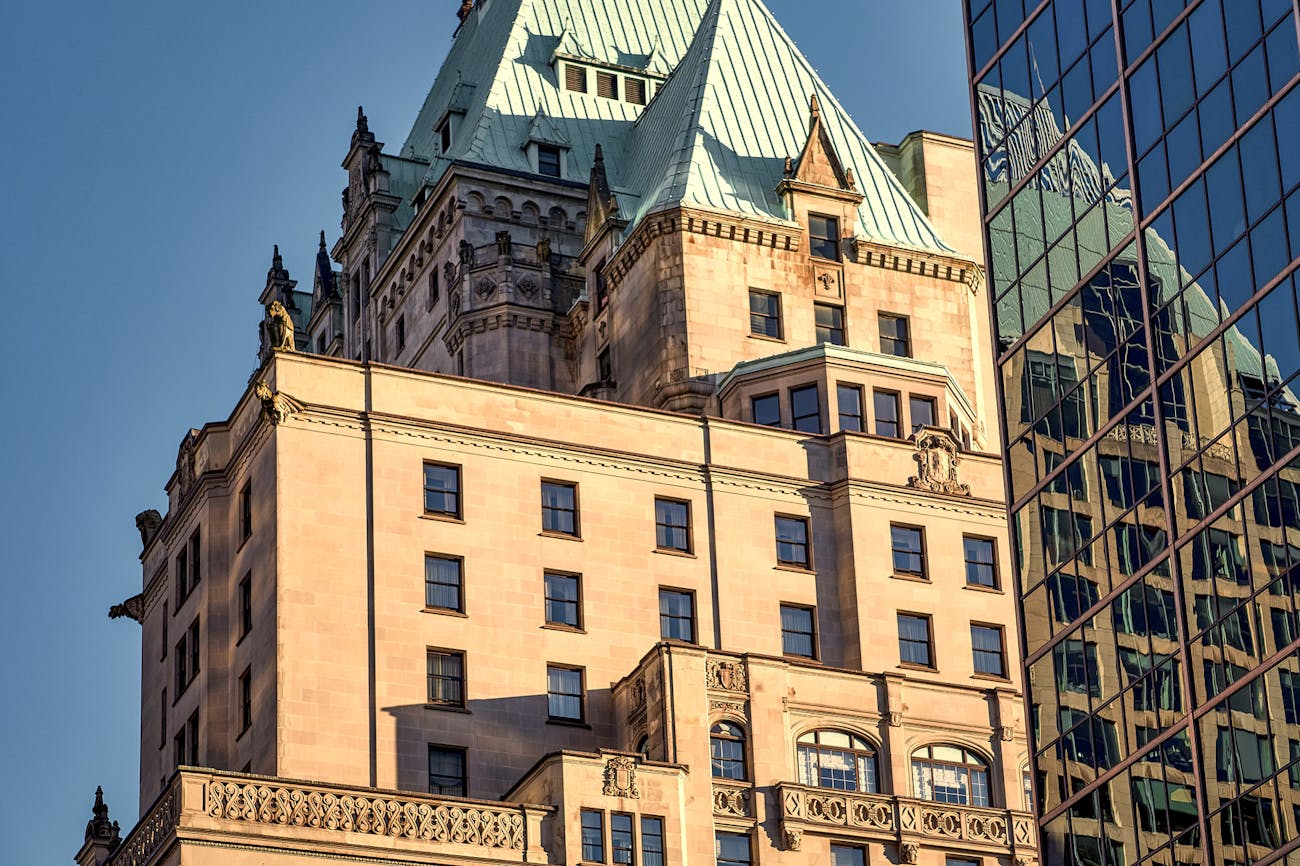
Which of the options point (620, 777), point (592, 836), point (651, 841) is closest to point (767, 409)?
point (620, 777)

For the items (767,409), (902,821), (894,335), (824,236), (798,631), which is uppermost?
(824,236)

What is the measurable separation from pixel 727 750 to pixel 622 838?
5.95 metres

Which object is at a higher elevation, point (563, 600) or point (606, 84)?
point (606, 84)

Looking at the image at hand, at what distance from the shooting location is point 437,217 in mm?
122688

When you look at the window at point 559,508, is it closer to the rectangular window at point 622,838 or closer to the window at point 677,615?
the window at point 677,615

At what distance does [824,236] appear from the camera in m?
112

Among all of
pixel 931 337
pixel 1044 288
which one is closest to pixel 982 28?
pixel 1044 288

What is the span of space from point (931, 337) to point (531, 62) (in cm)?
2613

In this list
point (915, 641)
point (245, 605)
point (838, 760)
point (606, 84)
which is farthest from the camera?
point (606, 84)

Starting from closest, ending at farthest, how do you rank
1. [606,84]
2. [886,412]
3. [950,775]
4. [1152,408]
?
[1152,408] → [950,775] → [886,412] → [606,84]

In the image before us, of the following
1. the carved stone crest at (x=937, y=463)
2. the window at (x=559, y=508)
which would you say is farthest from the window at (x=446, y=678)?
the carved stone crest at (x=937, y=463)

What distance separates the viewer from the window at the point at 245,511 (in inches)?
3649

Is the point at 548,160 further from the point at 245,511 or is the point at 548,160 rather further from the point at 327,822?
the point at 327,822

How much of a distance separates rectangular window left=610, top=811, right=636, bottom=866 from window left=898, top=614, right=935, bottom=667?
1553 cm
